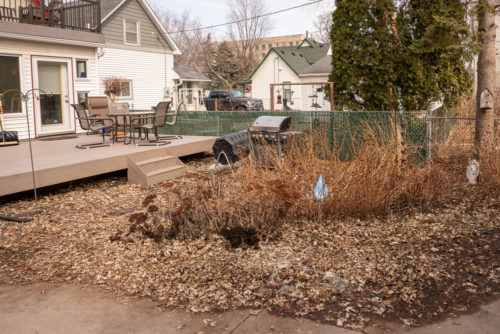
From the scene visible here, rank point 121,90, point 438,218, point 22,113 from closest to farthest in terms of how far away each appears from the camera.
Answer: point 438,218 → point 22,113 → point 121,90

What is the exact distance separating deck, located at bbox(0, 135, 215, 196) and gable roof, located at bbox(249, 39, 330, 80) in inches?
1127

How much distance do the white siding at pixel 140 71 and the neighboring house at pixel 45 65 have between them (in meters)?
6.30

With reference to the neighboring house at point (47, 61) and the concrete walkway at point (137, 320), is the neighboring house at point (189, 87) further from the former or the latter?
the concrete walkway at point (137, 320)

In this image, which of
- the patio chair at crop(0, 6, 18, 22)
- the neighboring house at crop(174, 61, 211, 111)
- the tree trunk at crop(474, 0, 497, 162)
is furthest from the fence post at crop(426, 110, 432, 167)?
the neighboring house at crop(174, 61, 211, 111)

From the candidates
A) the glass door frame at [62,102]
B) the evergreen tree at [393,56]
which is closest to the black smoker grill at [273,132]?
the evergreen tree at [393,56]

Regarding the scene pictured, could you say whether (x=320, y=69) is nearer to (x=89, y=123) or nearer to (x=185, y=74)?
(x=185, y=74)

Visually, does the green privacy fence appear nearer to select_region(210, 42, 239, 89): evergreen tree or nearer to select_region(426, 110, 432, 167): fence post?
select_region(426, 110, 432, 167): fence post

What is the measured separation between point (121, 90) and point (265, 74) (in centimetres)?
2040

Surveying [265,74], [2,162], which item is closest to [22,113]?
[2,162]

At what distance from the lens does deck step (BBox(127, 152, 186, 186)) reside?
289 inches

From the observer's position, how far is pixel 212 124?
→ 11812mm

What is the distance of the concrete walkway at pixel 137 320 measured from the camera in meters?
2.93

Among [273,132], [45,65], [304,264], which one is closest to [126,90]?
[45,65]

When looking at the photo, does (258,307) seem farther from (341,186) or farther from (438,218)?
(438,218)
